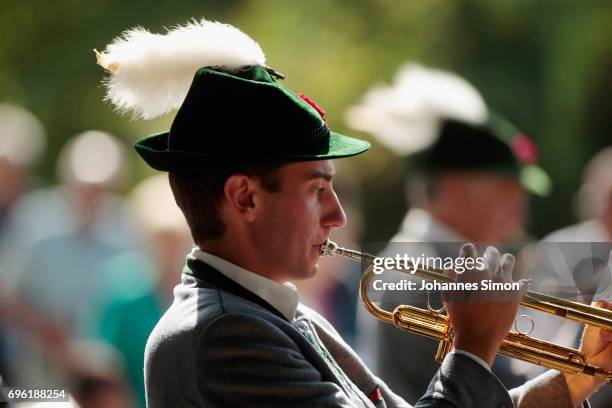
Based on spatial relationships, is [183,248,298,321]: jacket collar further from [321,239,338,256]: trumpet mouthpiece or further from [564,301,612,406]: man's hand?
[564,301,612,406]: man's hand

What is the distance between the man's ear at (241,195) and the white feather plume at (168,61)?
295 millimetres

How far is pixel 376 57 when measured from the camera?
10.9m

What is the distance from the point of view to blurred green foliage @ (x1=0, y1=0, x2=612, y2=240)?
10430 mm

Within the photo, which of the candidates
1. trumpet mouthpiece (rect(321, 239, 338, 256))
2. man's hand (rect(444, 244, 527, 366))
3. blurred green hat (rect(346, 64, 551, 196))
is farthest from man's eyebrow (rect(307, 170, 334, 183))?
blurred green hat (rect(346, 64, 551, 196))

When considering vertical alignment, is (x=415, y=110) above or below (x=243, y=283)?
above

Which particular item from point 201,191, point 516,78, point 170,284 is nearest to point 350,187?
point 170,284

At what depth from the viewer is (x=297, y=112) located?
3031mm

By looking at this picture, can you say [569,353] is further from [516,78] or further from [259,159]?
[516,78]

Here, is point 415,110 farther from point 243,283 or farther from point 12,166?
point 12,166

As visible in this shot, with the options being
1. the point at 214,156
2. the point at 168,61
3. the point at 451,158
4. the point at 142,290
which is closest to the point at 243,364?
the point at 214,156

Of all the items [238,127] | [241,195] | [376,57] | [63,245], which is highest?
[376,57]

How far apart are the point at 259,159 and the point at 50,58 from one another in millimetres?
8484

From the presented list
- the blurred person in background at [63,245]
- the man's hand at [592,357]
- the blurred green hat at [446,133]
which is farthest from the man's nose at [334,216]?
the blurred person in background at [63,245]

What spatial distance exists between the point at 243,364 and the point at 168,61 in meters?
0.86
